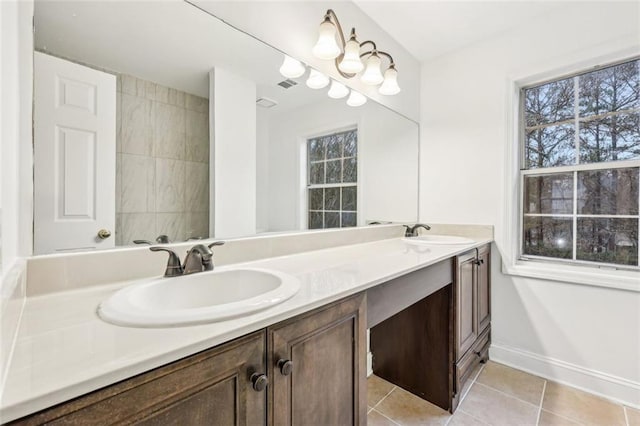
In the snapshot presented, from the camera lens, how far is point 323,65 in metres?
1.68

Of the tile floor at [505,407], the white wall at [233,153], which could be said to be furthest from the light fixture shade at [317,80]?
the tile floor at [505,407]

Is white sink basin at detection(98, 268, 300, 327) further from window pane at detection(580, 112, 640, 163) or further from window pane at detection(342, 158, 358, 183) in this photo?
window pane at detection(580, 112, 640, 163)

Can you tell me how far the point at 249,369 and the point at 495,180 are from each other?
7.02ft

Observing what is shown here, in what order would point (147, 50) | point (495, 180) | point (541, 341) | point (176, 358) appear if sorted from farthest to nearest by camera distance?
point (495, 180), point (541, 341), point (147, 50), point (176, 358)

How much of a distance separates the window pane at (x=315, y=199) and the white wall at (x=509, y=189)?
1177mm

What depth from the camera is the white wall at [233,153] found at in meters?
1.23

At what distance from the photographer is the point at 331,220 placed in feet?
6.02

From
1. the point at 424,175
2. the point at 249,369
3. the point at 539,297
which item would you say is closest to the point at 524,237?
the point at 539,297

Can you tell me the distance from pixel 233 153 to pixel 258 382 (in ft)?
3.06

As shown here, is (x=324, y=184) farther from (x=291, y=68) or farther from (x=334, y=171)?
(x=291, y=68)

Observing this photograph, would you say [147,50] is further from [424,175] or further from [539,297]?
[539,297]

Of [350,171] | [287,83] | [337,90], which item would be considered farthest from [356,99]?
[287,83]

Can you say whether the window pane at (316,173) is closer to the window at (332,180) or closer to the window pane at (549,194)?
the window at (332,180)

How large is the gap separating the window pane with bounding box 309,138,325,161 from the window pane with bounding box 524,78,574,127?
1.55 meters
